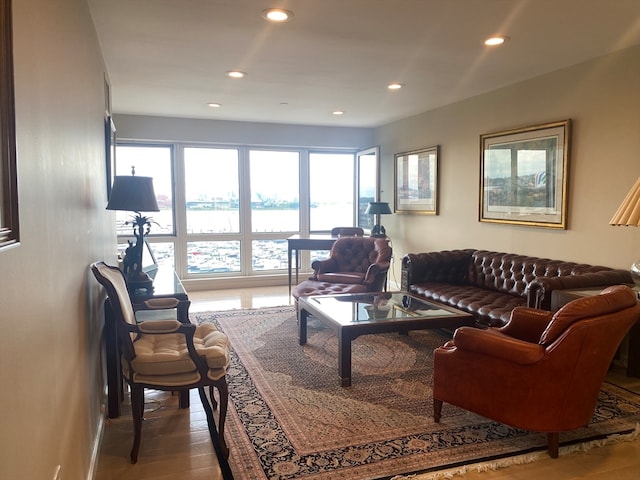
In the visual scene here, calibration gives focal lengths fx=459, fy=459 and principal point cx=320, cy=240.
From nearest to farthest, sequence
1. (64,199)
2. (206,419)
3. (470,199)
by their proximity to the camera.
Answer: (64,199) < (206,419) < (470,199)

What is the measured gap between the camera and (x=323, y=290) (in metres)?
4.70

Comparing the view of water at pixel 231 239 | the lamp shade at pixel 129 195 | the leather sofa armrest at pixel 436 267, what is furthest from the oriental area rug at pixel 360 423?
the view of water at pixel 231 239

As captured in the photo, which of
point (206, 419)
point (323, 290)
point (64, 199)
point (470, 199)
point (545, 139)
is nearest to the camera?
point (64, 199)

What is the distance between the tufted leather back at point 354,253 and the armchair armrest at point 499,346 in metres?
2.89

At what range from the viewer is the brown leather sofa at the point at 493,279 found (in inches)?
134

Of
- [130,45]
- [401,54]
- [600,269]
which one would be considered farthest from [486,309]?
[130,45]

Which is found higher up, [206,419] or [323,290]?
[323,290]

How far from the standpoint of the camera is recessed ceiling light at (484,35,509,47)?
3.20 m

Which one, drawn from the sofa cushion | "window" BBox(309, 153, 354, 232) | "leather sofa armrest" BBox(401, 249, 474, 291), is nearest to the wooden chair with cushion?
the sofa cushion

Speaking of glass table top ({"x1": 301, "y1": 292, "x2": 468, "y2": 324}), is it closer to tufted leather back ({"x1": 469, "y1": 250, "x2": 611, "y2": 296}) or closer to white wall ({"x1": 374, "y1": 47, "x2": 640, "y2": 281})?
tufted leather back ({"x1": 469, "y1": 250, "x2": 611, "y2": 296})

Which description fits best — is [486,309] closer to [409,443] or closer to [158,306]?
[409,443]

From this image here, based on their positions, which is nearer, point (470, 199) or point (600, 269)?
point (600, 269)

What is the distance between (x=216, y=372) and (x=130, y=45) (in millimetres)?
2494

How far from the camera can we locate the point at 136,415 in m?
2.37
